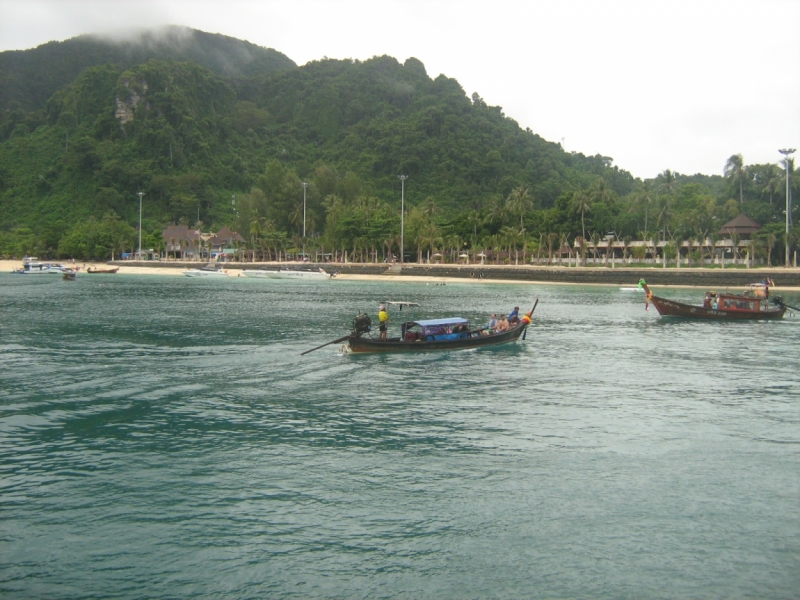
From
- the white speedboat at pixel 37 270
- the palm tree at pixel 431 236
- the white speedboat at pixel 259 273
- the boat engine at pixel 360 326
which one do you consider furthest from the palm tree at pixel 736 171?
the white speedboat at pixel 37 270

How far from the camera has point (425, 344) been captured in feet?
116

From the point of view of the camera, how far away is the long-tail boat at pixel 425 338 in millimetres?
34094

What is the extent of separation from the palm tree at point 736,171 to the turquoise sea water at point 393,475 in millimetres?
102237

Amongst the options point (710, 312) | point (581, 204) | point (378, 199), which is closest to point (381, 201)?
point (378, 199)

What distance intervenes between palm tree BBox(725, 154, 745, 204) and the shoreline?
3211 centimetres

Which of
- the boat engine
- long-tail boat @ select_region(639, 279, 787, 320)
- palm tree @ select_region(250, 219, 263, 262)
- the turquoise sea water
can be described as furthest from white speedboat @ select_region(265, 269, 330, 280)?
the boat engine

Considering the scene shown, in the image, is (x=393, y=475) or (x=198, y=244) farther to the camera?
(x=198, y=244)

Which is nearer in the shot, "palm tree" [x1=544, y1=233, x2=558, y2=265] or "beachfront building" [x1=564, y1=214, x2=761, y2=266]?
"beachfront building" [x1=564, y1=214, x2=761, y2=266]

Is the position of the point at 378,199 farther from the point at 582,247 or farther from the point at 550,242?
the point at 582,247

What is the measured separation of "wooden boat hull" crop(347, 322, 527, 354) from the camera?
3400 centimetres

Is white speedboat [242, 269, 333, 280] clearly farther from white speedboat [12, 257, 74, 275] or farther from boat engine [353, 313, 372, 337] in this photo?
boat engine [353, 313, 372, 337]

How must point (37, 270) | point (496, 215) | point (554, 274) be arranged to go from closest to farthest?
point (554, 274) → point (37, 270) → point (496, 215)

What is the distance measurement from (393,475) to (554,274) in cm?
9155

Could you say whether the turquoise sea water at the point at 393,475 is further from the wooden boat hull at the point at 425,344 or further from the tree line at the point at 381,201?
the tree line at the point at 381,201
